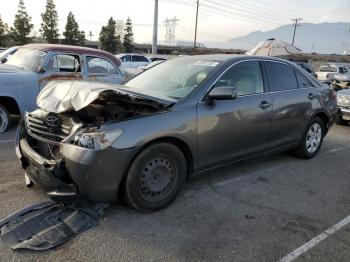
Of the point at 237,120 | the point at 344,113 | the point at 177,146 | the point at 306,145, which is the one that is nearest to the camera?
the point at 177,146

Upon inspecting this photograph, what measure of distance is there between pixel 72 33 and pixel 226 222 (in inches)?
2377

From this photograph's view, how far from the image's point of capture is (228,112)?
4.30 m

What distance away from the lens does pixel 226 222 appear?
145 inches

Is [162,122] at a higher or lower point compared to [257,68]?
lower

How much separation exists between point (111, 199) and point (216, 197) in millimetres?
1353

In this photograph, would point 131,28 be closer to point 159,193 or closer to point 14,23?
point 14,23

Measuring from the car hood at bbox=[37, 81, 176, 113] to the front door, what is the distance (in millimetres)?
573

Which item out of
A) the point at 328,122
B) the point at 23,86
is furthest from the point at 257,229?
the point at 23,86

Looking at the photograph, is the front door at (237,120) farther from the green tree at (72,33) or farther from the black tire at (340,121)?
the green tree at (72,33)

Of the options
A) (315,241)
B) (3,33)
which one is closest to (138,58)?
(315,241)

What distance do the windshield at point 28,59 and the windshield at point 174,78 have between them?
336cm

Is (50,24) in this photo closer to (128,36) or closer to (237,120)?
(128,36)

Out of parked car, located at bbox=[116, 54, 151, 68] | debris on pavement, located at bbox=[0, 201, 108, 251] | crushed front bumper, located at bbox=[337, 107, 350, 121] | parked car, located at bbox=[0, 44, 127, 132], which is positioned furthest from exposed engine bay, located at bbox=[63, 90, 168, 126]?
parked car, located at bbox=[116, 54, 151, 68]

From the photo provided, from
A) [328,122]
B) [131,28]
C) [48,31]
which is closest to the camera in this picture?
[328,122]
